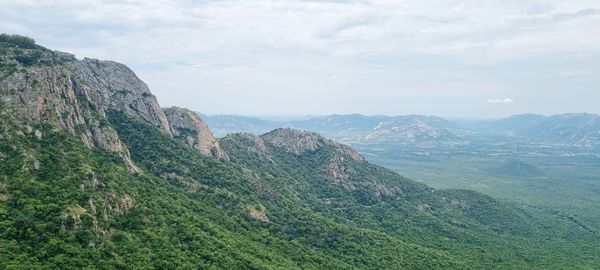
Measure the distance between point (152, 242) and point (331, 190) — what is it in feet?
372

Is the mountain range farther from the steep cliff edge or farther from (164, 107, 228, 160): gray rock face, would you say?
(164, 107, 228, 160): gray rock face

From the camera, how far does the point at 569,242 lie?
613 ft

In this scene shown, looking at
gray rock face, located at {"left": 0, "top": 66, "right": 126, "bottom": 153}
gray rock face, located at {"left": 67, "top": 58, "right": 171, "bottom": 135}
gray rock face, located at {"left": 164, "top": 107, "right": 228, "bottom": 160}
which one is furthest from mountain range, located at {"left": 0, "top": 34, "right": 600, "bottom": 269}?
gray rock face, located at {"left": 164, "top": 107, "right": 228, "bottom": 160}

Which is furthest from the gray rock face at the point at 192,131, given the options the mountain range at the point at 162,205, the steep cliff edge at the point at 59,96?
the steep cliff edge at the point at 59,96

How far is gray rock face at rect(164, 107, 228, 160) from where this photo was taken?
170250 millimetres

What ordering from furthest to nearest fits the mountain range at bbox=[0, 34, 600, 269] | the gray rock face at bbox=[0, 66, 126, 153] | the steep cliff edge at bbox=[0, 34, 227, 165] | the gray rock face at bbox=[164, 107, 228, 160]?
1. the gray rock face at bbox=[164, 107, 228, 160]
2. the steep cliff edge at bbox=[0, 34, 227, 165]
3. the gray rock face at bbox=[0, 66, 126, 153]
4. the mountain range at bbox=[0, 34, 600, 269]

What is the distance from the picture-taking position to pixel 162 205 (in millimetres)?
106188

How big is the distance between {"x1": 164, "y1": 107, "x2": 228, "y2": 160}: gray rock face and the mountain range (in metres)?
0.70

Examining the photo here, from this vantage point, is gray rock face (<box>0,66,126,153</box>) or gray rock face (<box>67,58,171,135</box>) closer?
gray rock face (<box>0,66,126,153</box>)

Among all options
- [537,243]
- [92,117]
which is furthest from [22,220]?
[537,243]

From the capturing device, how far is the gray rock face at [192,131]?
170250 millimetres

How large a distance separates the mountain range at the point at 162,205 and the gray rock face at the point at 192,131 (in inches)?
27.5

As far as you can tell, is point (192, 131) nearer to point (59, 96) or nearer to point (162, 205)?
point (59, 96)

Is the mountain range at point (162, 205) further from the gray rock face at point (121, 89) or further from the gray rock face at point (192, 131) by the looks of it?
the gray rock face at point (192, 131)
